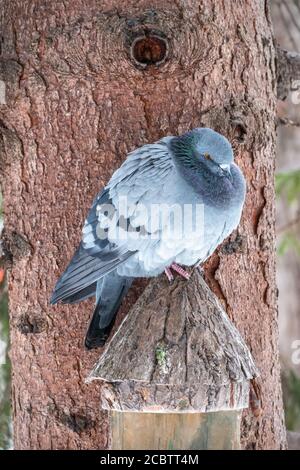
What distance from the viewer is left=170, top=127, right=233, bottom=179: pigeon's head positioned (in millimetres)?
2770

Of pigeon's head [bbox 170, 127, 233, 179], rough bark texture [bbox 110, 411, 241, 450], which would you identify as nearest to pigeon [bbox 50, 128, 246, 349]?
pigeon's head [bbox 170, 127, 233, 179]

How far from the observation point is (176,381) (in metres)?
2.44

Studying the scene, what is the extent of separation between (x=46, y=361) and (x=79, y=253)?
0.51 meters

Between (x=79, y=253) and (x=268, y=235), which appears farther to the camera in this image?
(x=268, y=235)

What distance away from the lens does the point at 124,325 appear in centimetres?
264

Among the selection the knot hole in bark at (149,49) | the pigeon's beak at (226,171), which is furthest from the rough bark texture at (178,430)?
the knot hole in bark at (149,49)

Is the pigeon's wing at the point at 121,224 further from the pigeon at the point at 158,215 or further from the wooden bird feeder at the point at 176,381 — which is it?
the wooden bird feeder at the point at 176,381

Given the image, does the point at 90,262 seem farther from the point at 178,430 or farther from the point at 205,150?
the point at 178,430

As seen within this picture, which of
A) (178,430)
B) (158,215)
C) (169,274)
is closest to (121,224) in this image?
(158,215)

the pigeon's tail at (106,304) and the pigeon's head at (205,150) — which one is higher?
the pigeon's head at (205,150)

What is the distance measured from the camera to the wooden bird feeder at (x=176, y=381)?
2434mm

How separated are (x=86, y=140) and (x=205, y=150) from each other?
501mm

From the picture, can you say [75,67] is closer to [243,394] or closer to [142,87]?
A: [142,87]
